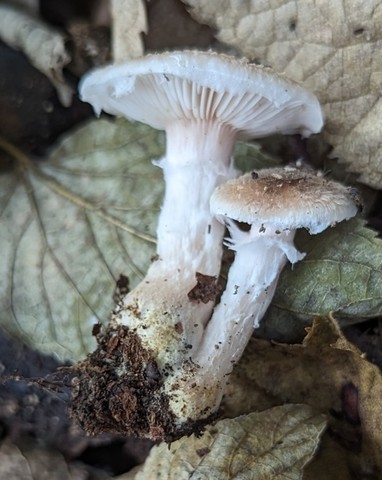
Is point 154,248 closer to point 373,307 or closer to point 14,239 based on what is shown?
point 14,239

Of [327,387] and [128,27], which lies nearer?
[327,387]

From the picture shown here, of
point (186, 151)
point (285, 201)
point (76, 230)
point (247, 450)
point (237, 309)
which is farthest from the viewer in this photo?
point (76, 230)

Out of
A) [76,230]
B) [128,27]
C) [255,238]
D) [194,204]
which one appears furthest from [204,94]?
[76,230]

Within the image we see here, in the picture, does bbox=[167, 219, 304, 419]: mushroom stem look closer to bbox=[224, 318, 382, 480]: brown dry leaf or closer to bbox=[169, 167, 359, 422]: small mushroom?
bbox=[169, 167, 359, 422]: small mushroom

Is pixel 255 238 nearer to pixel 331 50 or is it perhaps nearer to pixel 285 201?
pixel 285 201

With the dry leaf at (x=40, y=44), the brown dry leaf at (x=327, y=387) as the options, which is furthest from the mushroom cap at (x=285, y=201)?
the dry leaf at (x=40, y=44)

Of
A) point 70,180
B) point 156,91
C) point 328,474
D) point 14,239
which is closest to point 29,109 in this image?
point 70,180
